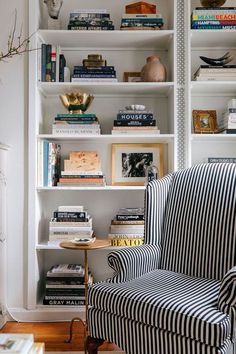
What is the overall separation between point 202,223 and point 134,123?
0.90 meters

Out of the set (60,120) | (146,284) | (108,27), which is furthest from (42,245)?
(108,27)

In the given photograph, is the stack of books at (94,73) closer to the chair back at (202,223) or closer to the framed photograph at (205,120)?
the framed photograph at (205,120)

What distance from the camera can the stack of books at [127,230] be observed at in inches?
103

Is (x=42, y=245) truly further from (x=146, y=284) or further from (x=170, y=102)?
(x=170, y=102)

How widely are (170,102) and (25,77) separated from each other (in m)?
1.02

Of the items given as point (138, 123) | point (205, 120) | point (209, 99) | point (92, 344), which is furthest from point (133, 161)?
point (92, 344)

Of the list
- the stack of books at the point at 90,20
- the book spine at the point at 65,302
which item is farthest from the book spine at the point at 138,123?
the book spine at the point at 65,302

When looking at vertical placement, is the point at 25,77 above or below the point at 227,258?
above

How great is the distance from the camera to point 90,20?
8.56ft

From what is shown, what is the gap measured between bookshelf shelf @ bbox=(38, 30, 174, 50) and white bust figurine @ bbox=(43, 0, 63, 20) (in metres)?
0.16

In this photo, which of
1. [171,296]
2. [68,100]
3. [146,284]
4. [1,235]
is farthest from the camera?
[68,100]

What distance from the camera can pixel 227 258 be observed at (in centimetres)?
190

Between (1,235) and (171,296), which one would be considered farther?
(1,235)

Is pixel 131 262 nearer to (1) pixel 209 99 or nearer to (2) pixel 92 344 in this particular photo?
(2) pixel 92 344
